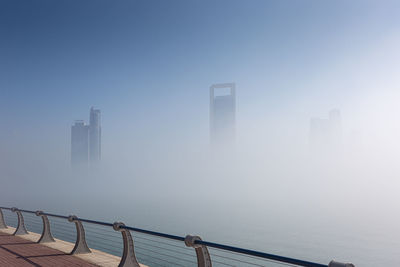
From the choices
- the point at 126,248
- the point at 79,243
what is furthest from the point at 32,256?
the point at 126,248

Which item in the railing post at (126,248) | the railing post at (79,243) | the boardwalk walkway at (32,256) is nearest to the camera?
the railing post at (126,248)

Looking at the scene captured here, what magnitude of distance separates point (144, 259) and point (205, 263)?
89.5 metres

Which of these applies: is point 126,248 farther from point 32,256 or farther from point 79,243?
point 32,256

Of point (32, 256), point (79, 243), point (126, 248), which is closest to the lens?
point (126, 248)

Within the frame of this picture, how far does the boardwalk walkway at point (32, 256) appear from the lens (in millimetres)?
8742

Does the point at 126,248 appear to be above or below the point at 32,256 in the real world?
above

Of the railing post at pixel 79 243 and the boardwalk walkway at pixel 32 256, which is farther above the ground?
the railing post at pixel 79 243

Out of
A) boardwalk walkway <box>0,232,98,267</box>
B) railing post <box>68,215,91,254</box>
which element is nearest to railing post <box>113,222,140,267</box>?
boardwalk walkway <box>0,232,98,267</box>

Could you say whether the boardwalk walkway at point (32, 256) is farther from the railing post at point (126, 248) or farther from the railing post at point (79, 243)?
the railing post at point (126, 248)

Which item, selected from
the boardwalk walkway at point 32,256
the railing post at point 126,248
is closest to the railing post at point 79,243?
the boardwalk walkway at point 32,256

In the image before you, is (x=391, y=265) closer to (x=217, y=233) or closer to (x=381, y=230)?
(x=217, y=233)

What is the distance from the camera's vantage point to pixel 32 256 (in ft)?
31.6

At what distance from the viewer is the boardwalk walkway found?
8.74m

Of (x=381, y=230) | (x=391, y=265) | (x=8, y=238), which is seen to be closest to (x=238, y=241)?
(x=391, y=265)
